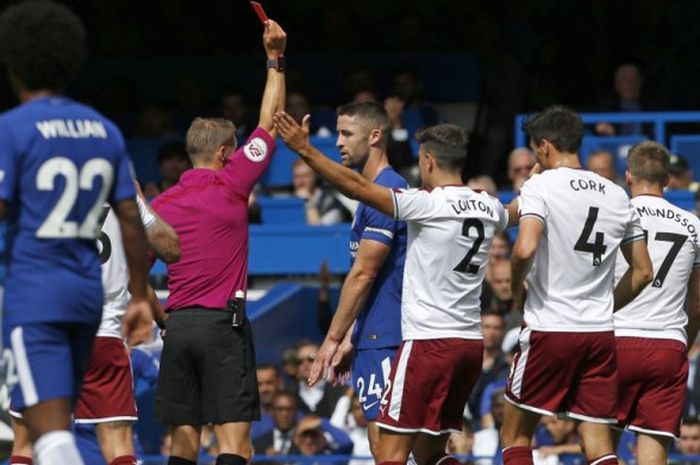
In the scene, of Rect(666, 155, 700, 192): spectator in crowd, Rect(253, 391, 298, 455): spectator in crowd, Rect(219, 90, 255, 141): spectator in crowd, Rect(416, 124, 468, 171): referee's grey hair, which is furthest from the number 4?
Rect(219, 90, 255, 141): spectator in crowd

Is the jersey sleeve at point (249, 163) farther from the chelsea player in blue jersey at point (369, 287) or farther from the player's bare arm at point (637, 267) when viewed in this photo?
the player's bare arm at point (637, 267)

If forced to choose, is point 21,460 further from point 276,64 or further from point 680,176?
point 680,176

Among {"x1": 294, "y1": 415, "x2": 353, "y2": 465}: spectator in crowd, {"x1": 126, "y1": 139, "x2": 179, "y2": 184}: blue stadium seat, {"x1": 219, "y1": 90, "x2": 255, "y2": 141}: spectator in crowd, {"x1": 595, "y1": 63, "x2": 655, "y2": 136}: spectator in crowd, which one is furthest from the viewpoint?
{"x1": 126, "y1": 139, "x2": 179, "y2": 184}: blue stadium seat

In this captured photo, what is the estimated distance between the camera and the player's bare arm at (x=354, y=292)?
8.17m

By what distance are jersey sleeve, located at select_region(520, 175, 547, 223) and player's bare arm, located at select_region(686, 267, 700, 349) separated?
143 cm

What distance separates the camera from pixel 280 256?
592 inches

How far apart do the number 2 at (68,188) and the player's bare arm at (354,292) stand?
2.39 m

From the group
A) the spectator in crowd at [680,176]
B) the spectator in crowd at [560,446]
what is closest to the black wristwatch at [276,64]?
the spectator in crowd at [560,446]

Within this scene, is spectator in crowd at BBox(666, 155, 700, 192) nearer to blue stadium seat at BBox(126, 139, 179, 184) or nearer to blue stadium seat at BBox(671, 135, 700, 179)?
blue stadium seat at BBox(671, 135, 700, 179)

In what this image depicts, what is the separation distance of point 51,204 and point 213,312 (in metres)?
2.55

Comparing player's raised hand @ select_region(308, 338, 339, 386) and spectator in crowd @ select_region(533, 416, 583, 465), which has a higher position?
player's raised hand @ select_region(308, 338, 339, 386)

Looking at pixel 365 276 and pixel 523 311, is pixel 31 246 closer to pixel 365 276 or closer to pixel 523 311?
pixel 365 276

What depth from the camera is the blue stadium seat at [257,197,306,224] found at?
15547mm

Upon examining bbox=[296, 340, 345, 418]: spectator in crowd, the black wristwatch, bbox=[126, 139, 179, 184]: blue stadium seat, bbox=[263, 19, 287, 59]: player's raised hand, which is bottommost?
bbox=[296, 340, 345, 418]: spectator in crowd
